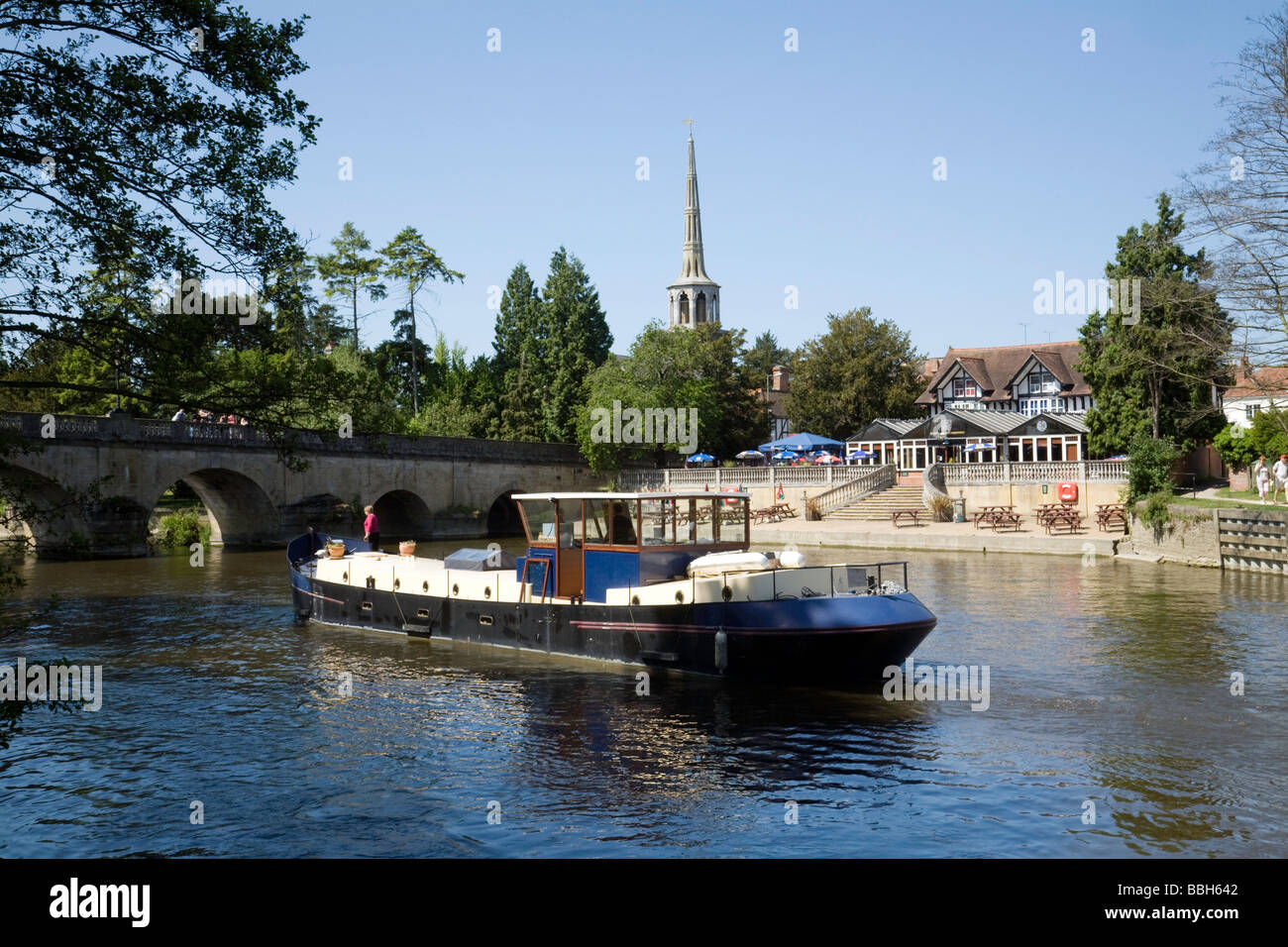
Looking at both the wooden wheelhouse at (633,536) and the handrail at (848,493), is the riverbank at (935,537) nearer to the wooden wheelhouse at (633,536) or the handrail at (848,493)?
the handrail at (848,493)

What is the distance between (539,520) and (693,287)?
99232 millimetres

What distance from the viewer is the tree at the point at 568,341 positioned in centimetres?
7375

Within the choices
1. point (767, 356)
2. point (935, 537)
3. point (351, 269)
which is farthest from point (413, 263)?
point (767, 356)

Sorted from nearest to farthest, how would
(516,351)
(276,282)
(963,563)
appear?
(276,282) < (963,563) < (516,351)

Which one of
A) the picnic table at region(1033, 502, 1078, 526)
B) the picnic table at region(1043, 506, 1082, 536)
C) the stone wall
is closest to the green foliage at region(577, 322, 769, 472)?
the picnic table at region(1033, 502, 1078, 526)

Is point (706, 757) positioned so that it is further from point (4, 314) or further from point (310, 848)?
point (4, 314)

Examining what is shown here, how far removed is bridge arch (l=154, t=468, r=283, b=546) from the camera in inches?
1935

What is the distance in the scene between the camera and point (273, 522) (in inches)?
1966

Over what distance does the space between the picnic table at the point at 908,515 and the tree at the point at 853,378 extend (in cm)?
2867

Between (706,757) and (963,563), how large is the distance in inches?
1025

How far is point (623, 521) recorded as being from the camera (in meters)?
20.4

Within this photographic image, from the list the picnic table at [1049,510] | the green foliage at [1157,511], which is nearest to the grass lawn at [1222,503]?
the green foliage at [1157,511]
